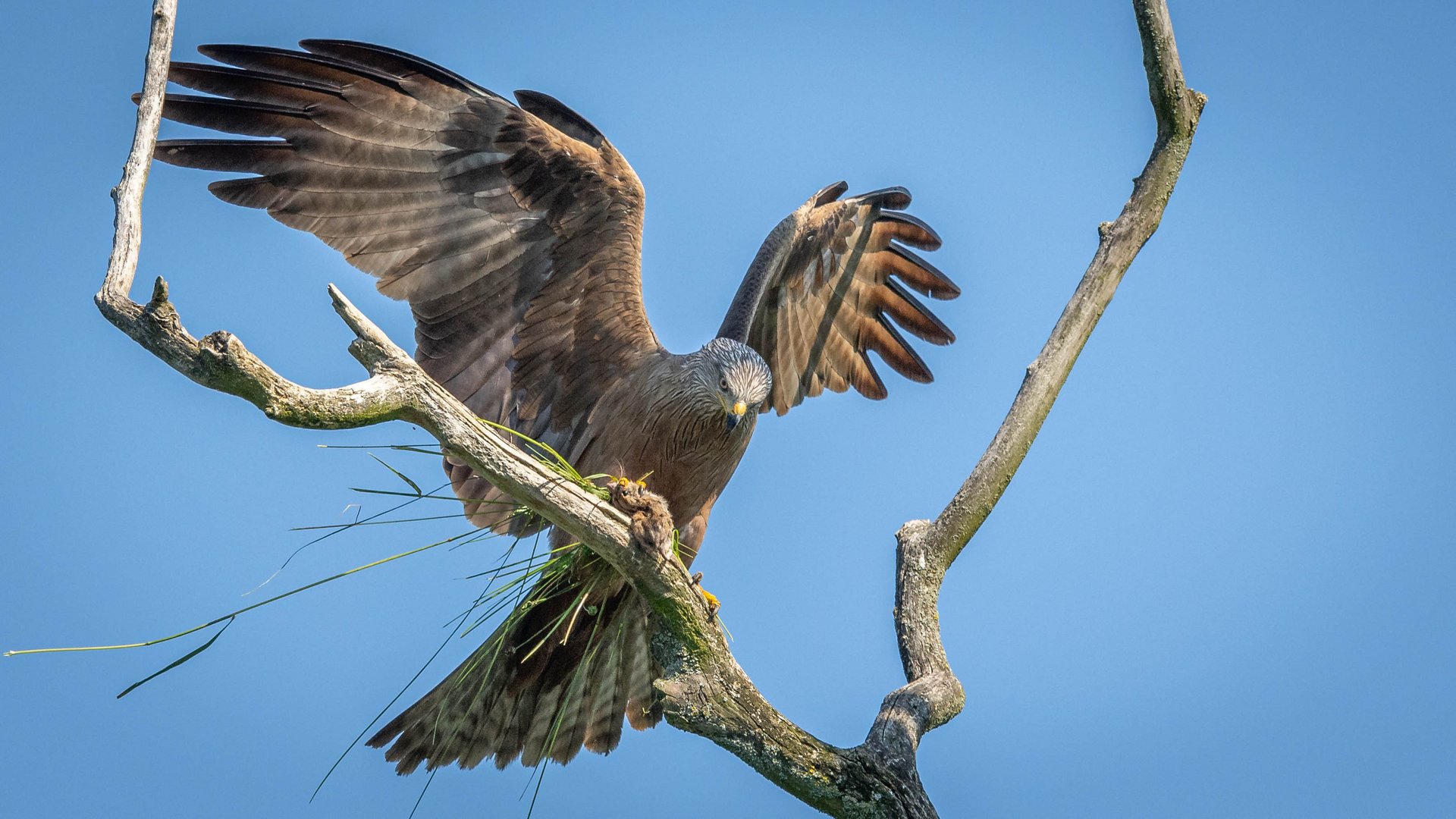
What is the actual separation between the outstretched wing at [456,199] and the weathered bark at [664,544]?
5.38 feet

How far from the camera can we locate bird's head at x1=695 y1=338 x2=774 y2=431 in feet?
16.0

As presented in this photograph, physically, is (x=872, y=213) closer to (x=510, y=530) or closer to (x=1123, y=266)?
(x=1123, y=266)

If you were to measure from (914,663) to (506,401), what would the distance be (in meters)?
2.21

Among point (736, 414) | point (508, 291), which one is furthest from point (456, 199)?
point (736, 414)

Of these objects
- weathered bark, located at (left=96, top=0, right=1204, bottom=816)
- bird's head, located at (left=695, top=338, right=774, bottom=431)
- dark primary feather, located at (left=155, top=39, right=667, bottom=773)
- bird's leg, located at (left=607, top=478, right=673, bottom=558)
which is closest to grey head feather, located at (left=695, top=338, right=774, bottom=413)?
bird's head, located at (left=695, top=338, right=774, bottom=431)

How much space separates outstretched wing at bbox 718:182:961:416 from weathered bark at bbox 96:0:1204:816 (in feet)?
7.16

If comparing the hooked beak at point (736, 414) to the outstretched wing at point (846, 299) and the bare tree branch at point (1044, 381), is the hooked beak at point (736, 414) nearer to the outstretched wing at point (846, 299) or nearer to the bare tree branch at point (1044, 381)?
the bare tree branch at point (1044, 381)

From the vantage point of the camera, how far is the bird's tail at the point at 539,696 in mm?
4727

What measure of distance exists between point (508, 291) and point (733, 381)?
1.14 metres

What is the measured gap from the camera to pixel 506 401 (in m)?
5.27

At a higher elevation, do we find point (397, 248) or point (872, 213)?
point (872, 213)

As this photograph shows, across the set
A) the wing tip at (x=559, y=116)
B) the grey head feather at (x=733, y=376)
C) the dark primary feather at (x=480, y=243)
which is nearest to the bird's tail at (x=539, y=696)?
the dark primary feather at (x=480, y=243)

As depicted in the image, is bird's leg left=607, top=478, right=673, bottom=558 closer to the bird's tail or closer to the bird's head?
the bird's tail

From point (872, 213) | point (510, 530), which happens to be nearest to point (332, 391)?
point (510, 530)
